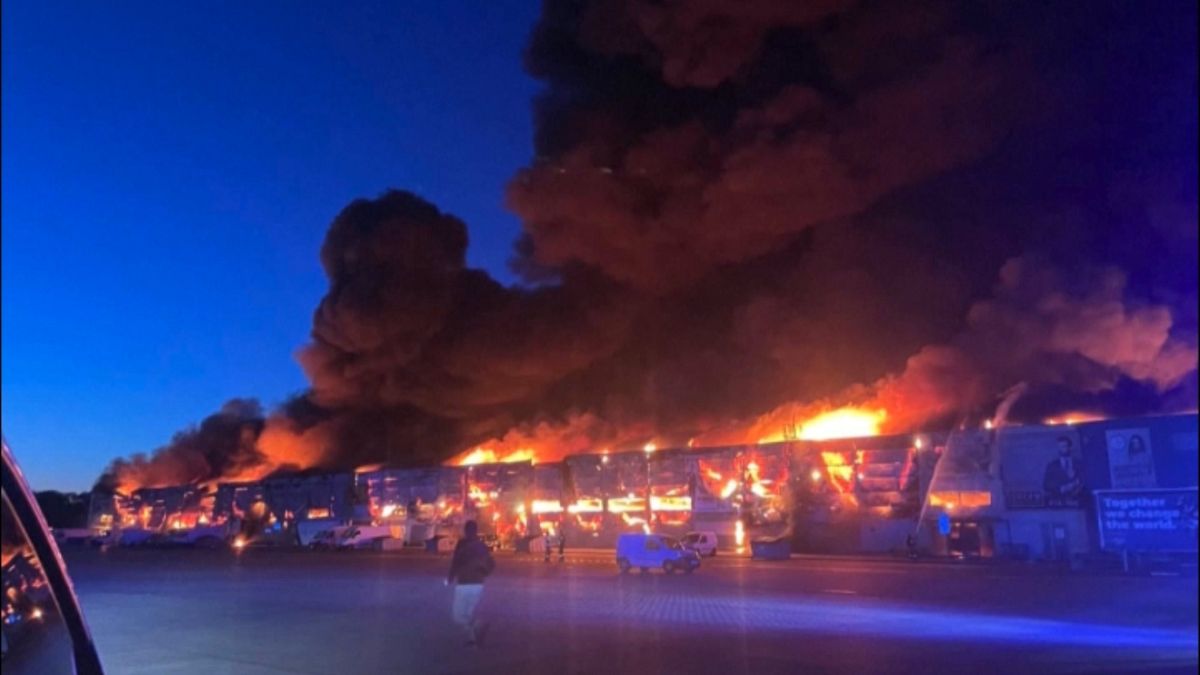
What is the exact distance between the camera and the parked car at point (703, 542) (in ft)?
80.3

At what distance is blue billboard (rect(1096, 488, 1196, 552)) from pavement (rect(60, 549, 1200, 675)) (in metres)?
0.22

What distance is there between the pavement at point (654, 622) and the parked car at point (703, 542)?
14.1 feet

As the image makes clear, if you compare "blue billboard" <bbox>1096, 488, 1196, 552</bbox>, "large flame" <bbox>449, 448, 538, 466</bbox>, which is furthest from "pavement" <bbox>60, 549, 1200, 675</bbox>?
"large flame" <bbox>449, 448, 538, 466</bbox>

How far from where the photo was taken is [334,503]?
22172 millimetres

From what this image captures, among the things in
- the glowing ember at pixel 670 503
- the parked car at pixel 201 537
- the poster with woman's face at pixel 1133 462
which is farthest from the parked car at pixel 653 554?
the parked car at pixel 201 537

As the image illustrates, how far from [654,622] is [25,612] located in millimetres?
9453

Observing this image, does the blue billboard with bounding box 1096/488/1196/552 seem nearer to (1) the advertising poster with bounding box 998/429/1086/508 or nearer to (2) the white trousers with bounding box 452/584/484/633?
(2) the white trousers with bounding box 452/584/484/633

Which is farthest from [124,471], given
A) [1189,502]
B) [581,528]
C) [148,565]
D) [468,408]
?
[1189,502]

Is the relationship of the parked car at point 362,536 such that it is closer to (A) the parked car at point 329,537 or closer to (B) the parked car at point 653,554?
(A) the parked car at point 329,537

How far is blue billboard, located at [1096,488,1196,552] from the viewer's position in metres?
4.29

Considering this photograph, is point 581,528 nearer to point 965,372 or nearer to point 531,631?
point 531,631

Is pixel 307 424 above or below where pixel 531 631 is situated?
above

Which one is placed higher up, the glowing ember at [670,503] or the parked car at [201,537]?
the glowing ember at [670,503]

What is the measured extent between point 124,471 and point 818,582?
33.0 meters
